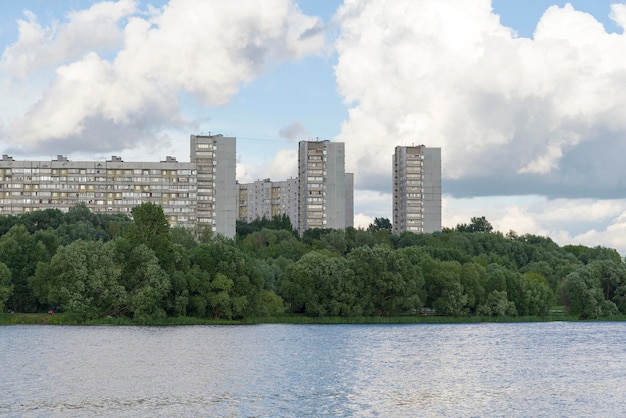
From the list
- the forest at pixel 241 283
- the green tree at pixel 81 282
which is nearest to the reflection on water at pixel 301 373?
the green tree at pixel 81 282

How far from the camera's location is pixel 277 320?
135 m

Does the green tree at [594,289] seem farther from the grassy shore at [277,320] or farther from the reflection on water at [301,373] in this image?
the reflection on water at [301,373]

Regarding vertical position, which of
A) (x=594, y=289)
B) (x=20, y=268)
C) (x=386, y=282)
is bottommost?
(x=594, y=289)

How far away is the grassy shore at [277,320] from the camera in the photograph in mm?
121625

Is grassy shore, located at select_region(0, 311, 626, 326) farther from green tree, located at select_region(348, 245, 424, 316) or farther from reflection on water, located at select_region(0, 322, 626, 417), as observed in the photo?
reflection on water, located at select_region(0, 322, 626, 417)

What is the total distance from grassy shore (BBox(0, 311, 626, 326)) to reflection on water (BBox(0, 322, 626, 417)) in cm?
624

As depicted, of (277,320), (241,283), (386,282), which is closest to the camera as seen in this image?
(241,283)

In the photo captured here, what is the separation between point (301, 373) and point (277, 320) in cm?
6027

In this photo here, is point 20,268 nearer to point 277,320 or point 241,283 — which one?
point 241,283

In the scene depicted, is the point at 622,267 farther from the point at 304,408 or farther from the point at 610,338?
the point at 304,408

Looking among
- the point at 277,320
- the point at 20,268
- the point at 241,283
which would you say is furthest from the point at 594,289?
the point at 20,268

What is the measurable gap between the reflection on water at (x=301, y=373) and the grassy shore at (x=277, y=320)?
20.5 ft

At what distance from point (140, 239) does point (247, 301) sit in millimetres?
17335

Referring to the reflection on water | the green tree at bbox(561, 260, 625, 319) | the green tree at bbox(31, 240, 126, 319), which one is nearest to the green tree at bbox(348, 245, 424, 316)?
the reflection on water
